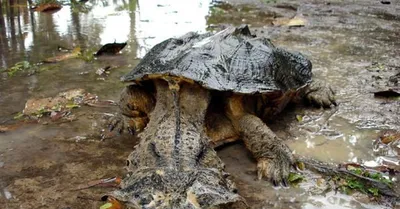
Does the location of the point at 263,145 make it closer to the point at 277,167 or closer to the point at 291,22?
the point at 277,167

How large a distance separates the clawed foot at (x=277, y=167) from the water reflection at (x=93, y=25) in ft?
10.3

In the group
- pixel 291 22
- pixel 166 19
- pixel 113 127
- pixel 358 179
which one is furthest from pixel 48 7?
pixel 358 179

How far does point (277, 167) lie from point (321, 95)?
4.18 feet

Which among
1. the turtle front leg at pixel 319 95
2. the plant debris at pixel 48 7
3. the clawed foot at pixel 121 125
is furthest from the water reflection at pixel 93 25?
the turtle front leg at pixel 319 95

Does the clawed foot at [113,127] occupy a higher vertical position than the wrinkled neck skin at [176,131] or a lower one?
lower

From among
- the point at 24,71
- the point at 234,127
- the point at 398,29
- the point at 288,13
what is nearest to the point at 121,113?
the point at 234,127

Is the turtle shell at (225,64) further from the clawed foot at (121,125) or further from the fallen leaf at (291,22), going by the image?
the fallen leaf at (291,22)

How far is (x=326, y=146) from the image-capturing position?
10.4 feet

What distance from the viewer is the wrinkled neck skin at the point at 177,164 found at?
1.97 meters

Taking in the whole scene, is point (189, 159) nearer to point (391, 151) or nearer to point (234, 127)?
point (234, 127)

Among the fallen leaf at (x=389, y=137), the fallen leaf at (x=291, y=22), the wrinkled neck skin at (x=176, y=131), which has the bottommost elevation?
the fallen leaf at (x=389, y=137)

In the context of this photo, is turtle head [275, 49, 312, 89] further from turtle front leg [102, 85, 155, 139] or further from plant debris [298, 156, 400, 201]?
turtle front leg [102, 85, 155, 139]

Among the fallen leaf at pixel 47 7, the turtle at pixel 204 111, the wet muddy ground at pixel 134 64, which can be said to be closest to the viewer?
the turtle at pixel 204 111

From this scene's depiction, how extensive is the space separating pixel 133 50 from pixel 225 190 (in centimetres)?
400
